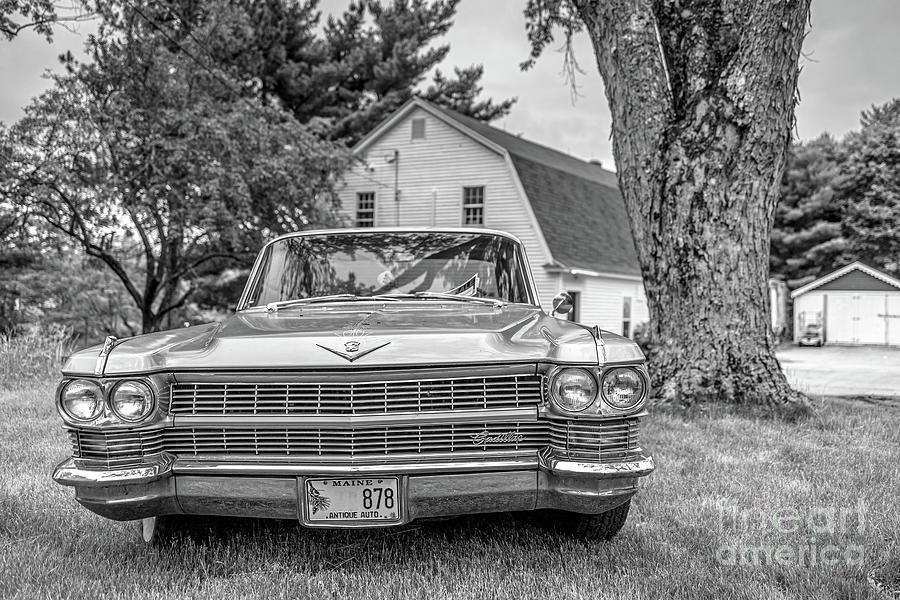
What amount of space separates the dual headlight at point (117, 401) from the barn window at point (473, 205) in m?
19.6

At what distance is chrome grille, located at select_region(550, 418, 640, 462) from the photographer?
2.70 metres

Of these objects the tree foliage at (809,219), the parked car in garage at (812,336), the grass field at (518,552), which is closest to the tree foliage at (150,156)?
the grass field at (518,552)

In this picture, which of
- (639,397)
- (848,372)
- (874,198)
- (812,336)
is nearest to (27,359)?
(639,397)

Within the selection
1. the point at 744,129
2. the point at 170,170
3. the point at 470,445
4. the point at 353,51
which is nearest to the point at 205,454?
the point at 470,445

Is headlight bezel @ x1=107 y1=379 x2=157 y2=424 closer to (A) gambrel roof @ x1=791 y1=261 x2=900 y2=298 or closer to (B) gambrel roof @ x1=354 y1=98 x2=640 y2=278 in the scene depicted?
(B) gambrel roof @ x1=354 y1=98 x2=640 y2=278

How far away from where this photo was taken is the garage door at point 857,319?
29.1m

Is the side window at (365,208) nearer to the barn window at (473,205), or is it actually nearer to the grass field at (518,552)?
the barn window at (473,205)

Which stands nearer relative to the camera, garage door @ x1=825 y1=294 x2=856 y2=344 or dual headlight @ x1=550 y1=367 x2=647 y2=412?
dual headlight @ x1=550 y1=367 x2=647 y2=412

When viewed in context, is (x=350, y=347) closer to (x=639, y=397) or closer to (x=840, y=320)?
(x=639, y=397)

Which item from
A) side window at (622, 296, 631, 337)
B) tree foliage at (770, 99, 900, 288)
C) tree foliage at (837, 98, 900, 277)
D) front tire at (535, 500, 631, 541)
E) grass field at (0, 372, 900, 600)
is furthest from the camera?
tree foliage at (770, 99, 900, 288)

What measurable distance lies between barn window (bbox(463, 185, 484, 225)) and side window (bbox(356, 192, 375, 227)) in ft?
10.5

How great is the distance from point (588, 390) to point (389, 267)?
171 centimetres

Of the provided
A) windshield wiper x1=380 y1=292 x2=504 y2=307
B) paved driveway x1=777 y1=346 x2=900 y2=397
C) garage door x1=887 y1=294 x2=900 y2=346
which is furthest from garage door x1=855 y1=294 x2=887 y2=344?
windshield wiper x1=380 y1=292 x2=504 y2=307

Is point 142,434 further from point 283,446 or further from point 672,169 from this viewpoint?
point 672,169
